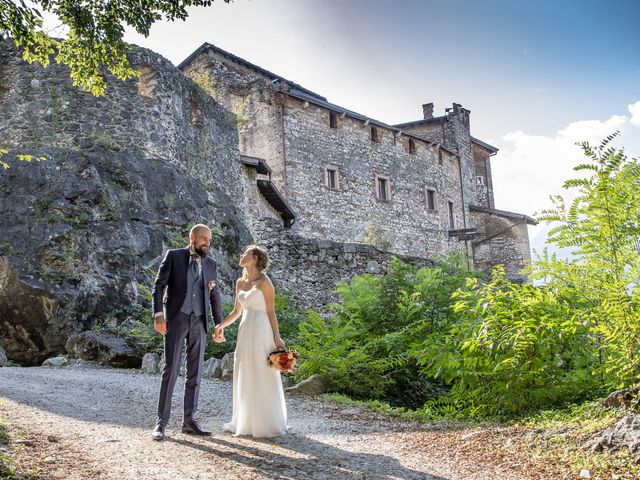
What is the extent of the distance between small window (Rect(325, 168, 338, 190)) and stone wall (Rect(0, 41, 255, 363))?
923 cm

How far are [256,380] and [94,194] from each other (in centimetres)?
962

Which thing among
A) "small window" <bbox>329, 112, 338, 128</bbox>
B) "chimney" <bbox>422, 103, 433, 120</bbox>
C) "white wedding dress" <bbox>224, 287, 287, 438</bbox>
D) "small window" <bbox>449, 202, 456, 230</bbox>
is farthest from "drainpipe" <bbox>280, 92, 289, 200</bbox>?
"white wedding dress" <bbox>224, 287, 287, 438</bbox>

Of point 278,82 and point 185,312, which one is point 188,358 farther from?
point 278,82

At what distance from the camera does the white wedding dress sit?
5352 millimetres

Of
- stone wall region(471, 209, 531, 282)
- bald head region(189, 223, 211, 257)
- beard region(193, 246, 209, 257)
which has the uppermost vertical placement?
stone wall region(471, 209, 531, 282)

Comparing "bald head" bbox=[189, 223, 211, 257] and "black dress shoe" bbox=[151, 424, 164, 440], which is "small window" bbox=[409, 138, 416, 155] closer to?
"bald head" bbox=[189, 223, 211, 257]

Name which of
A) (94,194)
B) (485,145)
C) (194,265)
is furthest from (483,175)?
(194,265)

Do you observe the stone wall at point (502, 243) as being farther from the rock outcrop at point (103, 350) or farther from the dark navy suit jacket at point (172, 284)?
the dark navy suit jacket at point (172, 284)

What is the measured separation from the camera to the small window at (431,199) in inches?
1230

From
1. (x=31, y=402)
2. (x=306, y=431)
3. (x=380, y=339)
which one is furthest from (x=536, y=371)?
(x=31, y=402)

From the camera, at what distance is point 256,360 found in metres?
5.47

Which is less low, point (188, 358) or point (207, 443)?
point (188, 358)

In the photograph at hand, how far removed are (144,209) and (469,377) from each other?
9908mm

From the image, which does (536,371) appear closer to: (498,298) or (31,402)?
(498,298)
